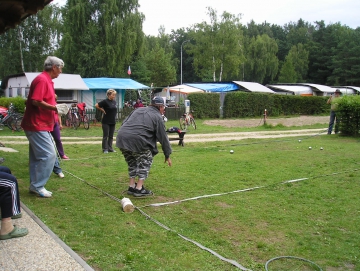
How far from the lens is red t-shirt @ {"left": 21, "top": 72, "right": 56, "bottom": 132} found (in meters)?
5.52

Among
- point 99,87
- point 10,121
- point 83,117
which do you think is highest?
point 99,87

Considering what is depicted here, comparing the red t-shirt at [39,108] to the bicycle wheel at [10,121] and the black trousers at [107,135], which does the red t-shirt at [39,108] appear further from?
the bicycle wheel at [10,121]

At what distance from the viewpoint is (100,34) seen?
36469 mm

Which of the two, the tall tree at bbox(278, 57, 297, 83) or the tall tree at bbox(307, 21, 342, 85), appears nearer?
the tall tree at bbox(278, 57, 297, 83)

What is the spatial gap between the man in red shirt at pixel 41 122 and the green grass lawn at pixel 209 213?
396 millimetres

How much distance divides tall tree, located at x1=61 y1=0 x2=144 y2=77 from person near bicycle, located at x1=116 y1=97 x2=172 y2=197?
30.8 metres

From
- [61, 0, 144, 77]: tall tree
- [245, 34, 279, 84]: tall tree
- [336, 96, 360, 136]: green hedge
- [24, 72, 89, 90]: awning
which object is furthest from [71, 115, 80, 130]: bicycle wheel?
[245, 34, 279, 84]: tall tree

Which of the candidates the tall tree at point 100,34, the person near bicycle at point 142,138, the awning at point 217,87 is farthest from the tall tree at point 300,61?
the person near bicycle at point 142,138

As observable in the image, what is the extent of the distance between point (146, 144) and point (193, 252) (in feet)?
7.53

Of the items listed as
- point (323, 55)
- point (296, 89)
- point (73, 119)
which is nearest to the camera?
point (73, 119)

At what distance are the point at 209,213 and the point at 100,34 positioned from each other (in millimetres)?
33665

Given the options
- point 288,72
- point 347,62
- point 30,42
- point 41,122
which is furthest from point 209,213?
point 347,62

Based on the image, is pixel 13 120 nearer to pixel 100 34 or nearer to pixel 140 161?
pixel 140 161

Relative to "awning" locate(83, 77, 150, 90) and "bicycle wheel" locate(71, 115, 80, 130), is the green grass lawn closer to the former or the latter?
"bicycle wheel" locate(71, 115, 80, 130)
